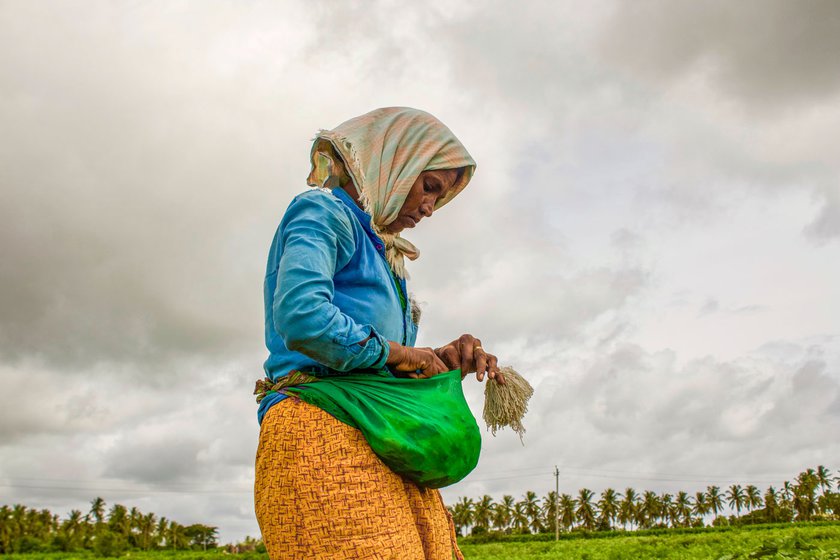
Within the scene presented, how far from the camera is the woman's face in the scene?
5.67 ft

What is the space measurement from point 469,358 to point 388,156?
540 millimetres

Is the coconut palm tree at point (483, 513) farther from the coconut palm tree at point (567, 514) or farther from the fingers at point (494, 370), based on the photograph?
the fingers at point (494, 370)

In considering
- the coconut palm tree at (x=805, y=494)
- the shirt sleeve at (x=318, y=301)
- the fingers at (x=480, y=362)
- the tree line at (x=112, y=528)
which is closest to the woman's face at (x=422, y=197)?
the shirt sleeve at (x=318, y=301)

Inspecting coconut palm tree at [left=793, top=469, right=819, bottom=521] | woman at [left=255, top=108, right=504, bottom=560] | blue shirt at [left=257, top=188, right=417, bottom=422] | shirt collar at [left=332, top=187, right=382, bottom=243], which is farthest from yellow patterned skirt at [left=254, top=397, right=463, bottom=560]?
coconut palm tree at [left=793, top=469, right=819, bottom=521]

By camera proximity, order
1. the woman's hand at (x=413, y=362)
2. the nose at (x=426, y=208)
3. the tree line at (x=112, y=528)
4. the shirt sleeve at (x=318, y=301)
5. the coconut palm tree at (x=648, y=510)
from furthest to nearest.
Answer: the coconut palm tree at (x=648, y=510), the tree line at (x=112, y=528), the nose at (x=426, y=208), the woman's hand at (x=413, y=362), the shirt sleeve at (x=318, y=301)

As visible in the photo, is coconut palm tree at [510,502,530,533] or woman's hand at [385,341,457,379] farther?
coconut palm tree at [510,502,530,533]

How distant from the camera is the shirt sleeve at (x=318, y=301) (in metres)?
1.34

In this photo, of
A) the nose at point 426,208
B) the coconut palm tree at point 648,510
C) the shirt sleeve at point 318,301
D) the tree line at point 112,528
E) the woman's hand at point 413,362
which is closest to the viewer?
the shirt sleeve at point 318,301

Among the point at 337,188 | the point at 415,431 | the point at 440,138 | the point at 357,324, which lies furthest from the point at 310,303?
the point at 440,138

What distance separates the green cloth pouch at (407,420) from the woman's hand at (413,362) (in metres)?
0.04

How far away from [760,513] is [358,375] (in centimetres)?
7628

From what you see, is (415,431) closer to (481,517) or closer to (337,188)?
(337,188)

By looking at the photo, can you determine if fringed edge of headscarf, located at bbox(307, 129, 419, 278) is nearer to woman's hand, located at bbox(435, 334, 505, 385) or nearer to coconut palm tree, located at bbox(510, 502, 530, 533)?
woman's hand, located at bbox(435, 334, 505, 385)

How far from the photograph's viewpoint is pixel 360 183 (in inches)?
65.2
